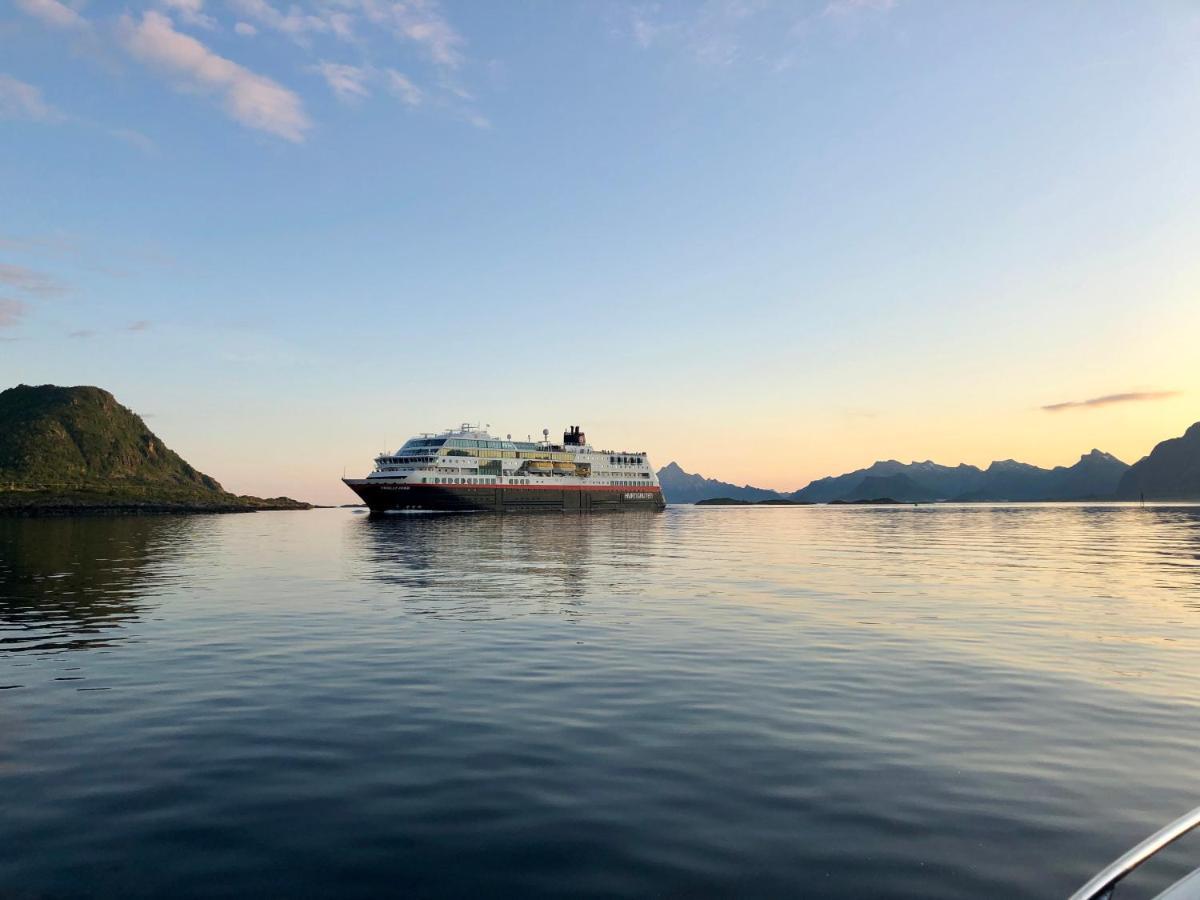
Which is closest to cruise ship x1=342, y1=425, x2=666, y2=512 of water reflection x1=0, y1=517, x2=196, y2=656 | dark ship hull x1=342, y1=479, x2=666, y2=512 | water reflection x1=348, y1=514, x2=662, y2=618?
dark ship hull x1=342, y1=479, x2=666, y2=512

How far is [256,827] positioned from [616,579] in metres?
24.8

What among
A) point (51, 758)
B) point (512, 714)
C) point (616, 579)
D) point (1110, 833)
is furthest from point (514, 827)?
point (616, 579)

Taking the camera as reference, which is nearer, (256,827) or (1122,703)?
(256,827)

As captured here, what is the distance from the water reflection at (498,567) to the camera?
25100 millimetres

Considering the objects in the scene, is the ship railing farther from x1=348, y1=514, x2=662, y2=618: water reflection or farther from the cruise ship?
the cruise ship

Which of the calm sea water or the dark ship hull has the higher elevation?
the dark ship hull

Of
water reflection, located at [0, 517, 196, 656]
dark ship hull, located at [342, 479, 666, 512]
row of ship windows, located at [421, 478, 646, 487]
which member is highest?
row of ship windows, located at [421, 478, 646, 487]

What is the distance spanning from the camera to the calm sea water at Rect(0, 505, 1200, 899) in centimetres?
668

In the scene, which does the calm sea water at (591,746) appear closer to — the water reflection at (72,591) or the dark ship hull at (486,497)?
the water reflection at (72,591)

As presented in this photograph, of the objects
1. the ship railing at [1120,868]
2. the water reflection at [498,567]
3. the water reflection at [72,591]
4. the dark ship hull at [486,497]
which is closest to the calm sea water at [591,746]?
the water reflection at [72,591]

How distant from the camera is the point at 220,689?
43.7ft

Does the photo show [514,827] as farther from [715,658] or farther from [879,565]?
[879,565]

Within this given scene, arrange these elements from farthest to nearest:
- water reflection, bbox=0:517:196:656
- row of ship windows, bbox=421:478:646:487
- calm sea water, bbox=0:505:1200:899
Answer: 1. row of ship windows, bbox=421:478:646:487
2. water reflection, bbox=0:517:196:656
3. calm sea water, bbox=0:505:1200:899

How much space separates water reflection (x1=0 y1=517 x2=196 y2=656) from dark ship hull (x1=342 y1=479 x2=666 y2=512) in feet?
176
